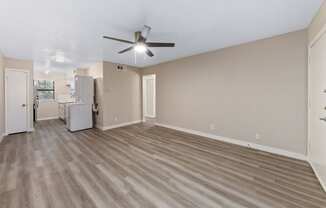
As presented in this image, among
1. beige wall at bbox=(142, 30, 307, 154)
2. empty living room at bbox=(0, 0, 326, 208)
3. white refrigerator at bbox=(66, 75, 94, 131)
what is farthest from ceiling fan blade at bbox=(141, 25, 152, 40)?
white refrigerator at bbox=(66, 75, 94, 131)

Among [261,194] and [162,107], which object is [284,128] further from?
[162,107]

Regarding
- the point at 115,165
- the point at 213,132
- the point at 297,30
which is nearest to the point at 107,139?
the point at 115,165

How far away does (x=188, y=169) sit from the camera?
98.1 inches

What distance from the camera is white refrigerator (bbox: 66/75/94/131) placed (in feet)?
16.4

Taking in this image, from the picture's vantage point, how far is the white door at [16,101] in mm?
4605

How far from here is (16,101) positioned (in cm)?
476

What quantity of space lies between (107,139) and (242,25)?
4.22 meters

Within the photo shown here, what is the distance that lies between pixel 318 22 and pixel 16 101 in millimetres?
7770

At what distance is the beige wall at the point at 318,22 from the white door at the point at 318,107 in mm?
179

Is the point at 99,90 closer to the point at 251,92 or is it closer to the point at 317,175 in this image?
the point at 251,92

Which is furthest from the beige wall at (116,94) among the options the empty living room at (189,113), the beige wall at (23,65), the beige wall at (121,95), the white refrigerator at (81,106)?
the beige wall at (23,65)

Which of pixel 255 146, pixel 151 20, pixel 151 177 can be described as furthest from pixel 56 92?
pixel 255 146

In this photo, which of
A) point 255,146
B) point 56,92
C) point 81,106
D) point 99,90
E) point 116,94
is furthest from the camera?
point 56,92

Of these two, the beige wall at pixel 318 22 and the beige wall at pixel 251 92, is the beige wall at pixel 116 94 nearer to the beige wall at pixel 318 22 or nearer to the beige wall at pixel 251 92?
the beige wall at pixel 251 92
